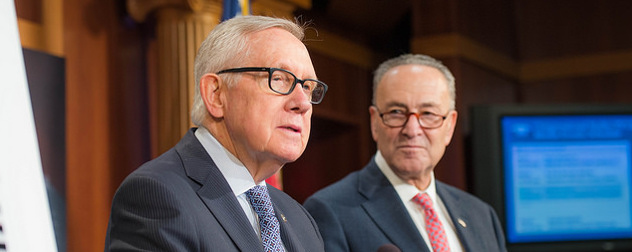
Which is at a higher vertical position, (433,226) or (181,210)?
(181,210)

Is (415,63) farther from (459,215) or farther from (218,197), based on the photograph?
(218,197)

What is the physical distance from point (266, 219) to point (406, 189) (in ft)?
3.13

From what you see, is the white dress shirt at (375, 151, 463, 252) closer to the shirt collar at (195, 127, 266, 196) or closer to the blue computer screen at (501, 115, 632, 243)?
the shirt collar at (195, 127, 266, 196)

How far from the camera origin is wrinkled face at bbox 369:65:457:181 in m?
2.41

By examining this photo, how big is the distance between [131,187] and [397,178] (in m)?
1.27

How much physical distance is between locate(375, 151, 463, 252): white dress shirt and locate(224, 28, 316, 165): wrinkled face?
0.89 metres

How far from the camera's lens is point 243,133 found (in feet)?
5.14

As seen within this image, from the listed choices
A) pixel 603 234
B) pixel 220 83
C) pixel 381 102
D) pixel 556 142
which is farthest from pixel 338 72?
pixel 220 83

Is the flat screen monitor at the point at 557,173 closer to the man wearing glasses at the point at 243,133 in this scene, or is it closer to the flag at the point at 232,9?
the flag at the point at 232,9

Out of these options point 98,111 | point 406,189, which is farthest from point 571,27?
point 98,111

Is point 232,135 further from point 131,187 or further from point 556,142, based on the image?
point 556,142

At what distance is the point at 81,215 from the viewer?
112 inches

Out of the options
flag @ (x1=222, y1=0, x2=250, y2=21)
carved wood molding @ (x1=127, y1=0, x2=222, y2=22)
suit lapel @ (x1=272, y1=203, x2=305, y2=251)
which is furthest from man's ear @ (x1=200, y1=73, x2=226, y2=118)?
carved wood molding @ (x1=127, y1=0, x2=222, y2=22)

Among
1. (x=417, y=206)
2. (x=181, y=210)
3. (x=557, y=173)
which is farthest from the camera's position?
(x=557, y=173)
